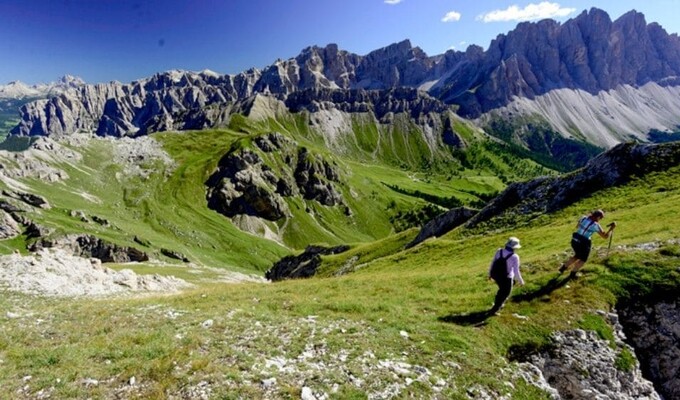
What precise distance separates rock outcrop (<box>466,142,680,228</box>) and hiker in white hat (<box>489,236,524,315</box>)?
111 feet

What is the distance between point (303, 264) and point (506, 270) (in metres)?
65.6

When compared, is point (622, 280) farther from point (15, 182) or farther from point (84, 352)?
point (15, 182)

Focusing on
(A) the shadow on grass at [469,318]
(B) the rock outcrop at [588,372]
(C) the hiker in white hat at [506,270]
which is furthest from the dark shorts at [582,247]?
(A) the shadow on grass at [469,318]

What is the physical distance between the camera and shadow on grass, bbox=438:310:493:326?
2030cm

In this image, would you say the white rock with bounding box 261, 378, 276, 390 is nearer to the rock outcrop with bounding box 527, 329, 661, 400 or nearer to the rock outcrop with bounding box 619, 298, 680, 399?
the rock outcrop with bounding box 527, 329, 661, 400

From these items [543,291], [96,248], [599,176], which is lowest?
[96,248]

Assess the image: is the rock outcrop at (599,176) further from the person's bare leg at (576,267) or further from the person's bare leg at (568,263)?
the person's bare leg at (576,267)

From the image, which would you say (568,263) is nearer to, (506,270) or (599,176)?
(506,270)

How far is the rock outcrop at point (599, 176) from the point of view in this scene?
47.4 meters

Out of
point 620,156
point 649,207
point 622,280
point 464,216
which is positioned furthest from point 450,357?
point 464,216

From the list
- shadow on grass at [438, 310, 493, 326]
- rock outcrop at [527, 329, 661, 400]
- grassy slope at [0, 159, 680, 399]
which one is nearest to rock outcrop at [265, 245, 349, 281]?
grassy slope at [0, 159, 680, 399]

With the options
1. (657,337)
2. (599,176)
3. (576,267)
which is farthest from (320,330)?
(599,176)

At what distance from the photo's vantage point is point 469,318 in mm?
20984

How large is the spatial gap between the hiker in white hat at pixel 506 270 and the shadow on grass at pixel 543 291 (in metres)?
1.93
